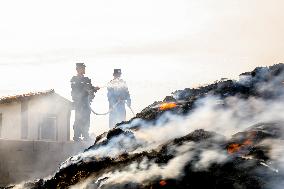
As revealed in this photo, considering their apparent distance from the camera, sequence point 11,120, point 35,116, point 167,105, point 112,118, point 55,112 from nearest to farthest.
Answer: point 167,105 < point 112,118 < point 11,120 < point 35,116 < point 55,112

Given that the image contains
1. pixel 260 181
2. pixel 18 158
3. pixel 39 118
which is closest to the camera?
pixel 260 181

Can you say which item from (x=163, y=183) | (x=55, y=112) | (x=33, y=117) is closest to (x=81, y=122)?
(x=163, y=183)

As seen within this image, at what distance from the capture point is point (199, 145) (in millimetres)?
5695

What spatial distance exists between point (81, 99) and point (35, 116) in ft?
35.2

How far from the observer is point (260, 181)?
4504mm

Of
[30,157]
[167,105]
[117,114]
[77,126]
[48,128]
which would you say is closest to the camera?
[167,105]

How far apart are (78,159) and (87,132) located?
18.4 ft

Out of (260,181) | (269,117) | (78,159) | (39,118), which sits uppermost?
(269,117)

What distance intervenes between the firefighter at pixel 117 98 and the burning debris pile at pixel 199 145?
15.7ft

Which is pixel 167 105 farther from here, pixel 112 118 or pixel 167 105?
pixel 112 118

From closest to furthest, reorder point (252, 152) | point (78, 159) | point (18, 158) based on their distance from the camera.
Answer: point (252, 152) → point (78, 159) → point (18, 158)

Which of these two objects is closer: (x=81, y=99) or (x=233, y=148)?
(x=233, y=148)

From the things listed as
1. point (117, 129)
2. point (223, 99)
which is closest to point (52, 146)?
point (117, 129)

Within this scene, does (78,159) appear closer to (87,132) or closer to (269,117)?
(269,117)
